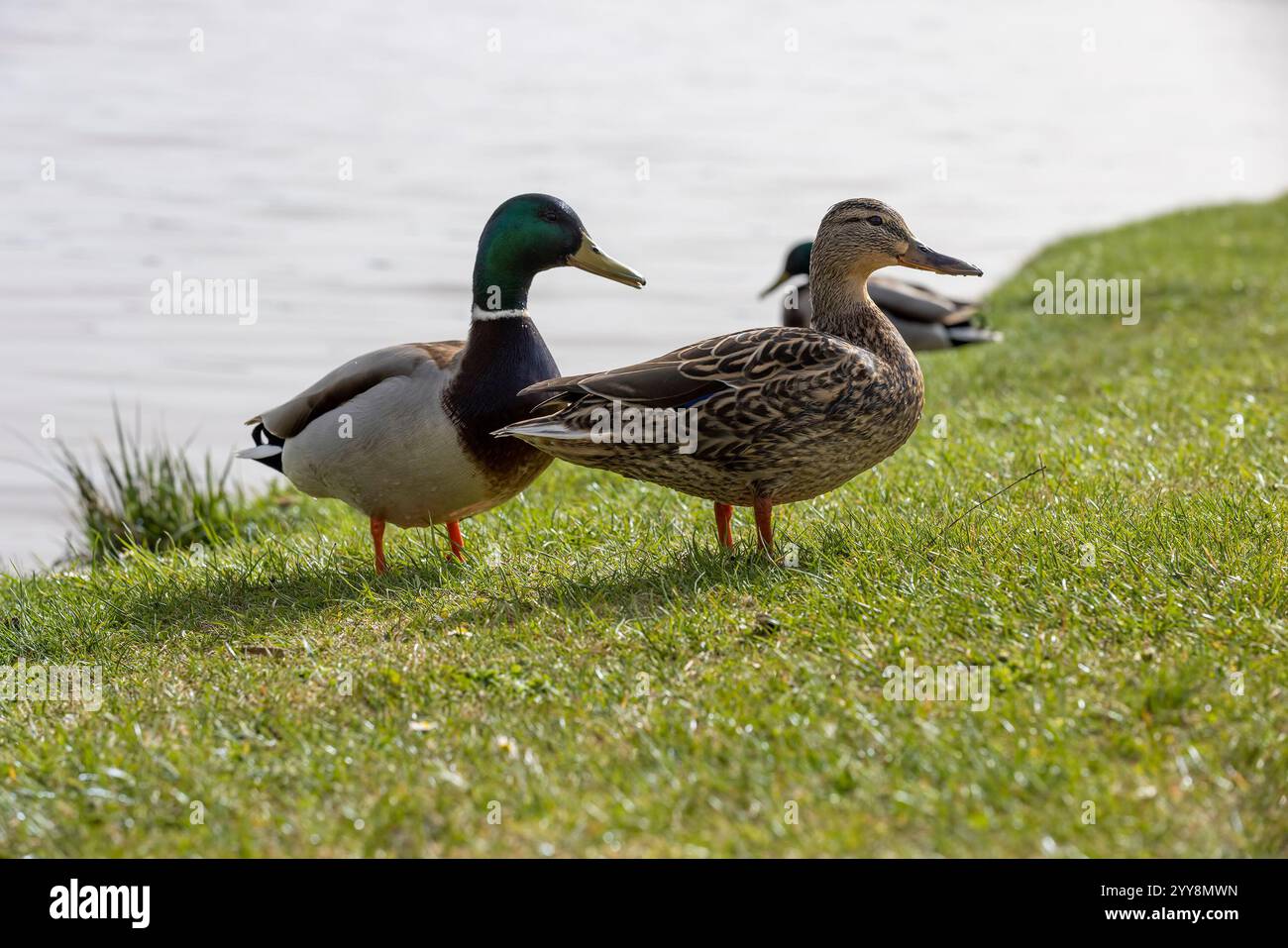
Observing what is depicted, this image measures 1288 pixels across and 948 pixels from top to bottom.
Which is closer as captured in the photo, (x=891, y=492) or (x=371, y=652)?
(x=371, y=652)

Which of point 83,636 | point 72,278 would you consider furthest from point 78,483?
point 72,278

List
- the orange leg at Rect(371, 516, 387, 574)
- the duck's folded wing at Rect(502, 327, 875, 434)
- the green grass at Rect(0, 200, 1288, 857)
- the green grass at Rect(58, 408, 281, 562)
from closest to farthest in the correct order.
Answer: the green grass at Rect(0, 200, 1288, 857)
the duck's folded wing at Rect(502, 327, 875, 434)
the orange leg at Rect(371, 516, 387, 574)
the green grass at Rect(58, 408, 281, 562)

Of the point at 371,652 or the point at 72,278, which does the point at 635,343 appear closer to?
the point at 72,278

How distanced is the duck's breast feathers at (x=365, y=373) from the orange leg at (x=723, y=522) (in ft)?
3.46

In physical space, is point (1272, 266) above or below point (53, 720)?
above

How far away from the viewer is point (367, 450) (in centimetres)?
480

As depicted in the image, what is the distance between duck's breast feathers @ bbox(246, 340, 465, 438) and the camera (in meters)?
4.93

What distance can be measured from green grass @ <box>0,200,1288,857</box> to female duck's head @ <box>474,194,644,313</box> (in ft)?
2.95

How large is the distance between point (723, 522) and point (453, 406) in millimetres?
994

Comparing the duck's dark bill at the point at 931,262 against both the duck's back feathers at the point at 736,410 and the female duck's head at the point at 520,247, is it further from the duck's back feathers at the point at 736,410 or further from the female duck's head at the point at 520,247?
the female duck's head at the point at 520,247

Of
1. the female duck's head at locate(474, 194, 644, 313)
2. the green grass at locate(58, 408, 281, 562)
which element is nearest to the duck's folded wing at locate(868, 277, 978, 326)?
the green grass at locate(58, 408, 281, 562)

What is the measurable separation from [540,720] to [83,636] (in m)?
1.88

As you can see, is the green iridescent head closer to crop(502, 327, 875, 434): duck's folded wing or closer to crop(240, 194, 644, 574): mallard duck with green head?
crop(240, 194, 644, 574): mallard duck with green head
